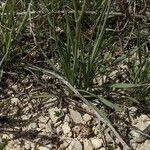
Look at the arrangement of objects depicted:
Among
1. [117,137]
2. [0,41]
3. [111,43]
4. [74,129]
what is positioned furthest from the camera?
[111,43]

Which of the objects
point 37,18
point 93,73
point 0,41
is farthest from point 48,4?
point 93,73

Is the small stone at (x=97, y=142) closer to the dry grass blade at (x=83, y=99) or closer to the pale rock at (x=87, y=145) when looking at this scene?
the pale rock at (x=87, y=145)

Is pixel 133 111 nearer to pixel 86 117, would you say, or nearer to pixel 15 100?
pixel 86 117

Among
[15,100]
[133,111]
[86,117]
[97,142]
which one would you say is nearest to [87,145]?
[97,142]

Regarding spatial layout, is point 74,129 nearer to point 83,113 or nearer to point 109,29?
point 83,113

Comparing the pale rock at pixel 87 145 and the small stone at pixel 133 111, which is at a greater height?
the small stone at pixel 133 111

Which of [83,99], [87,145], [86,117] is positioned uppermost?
[83,99]

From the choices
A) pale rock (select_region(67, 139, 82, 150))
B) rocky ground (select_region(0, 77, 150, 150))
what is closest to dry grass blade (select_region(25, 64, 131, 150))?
rocky ground (select_region(0, 77, 150, 150))

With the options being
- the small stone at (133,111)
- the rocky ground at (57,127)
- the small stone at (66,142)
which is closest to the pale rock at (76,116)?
the rocky ground at (57,127)

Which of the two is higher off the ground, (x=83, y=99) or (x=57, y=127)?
(x=83, y=99)
